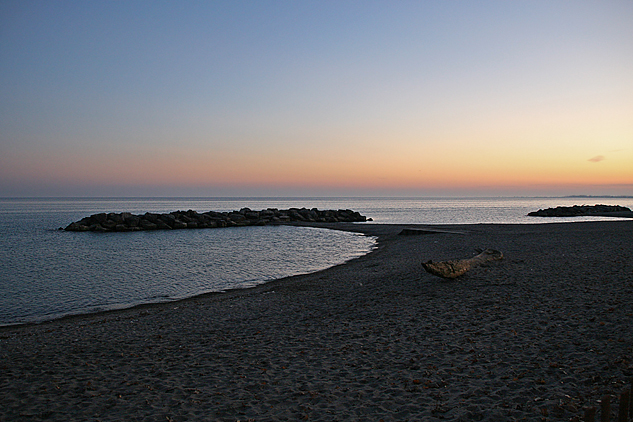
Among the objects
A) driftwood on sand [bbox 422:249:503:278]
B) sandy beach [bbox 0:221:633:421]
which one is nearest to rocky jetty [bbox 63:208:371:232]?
sandy beach [bbox 0:221:633:421]

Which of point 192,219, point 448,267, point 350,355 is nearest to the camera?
point 350,355

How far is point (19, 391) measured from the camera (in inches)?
274

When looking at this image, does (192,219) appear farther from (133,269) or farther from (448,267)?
(448,267)

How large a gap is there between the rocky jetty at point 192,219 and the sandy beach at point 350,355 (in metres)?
43.8

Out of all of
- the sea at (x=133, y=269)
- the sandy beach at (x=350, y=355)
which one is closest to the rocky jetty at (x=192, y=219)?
the sea at (x=133, y=269)

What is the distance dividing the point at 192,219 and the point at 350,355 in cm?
5553

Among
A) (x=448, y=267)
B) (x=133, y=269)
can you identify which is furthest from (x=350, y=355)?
→ (x=133, y=269)

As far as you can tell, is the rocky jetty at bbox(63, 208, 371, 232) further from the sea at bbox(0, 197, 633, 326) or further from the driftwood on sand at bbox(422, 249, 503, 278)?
the driftwood on sand at bbox(422, 249, 503, 278)

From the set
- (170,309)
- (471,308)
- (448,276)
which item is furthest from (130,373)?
(448,276)

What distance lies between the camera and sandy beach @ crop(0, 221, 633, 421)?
596cm

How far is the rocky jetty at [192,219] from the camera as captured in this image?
53719mm

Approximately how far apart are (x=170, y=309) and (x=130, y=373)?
641 centimetres

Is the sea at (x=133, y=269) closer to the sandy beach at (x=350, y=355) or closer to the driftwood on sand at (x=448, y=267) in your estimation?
the sandy beach at (x=350, y=355)

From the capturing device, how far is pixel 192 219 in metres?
60.2
